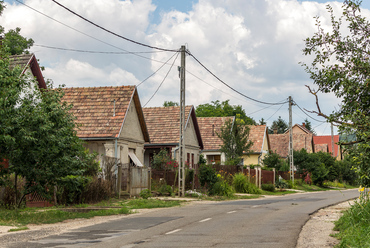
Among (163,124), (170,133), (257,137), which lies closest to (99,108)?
(170,133)

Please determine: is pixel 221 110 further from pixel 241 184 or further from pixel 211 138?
pixel 241 184

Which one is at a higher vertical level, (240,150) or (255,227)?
(240,150)

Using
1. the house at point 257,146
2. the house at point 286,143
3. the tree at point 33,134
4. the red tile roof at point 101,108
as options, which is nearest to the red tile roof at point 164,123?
the red tile roof at point 101,108

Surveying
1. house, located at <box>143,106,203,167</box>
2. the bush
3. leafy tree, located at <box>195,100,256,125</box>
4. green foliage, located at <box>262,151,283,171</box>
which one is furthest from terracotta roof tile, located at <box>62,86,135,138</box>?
leafy tree, located at <box>195,100,256,125</box>

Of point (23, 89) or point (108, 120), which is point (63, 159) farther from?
point (108, 120)

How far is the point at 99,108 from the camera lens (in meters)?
30.1

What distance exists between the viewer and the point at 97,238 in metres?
11.4

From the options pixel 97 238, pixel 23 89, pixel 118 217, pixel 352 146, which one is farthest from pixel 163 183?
pixel 352 146

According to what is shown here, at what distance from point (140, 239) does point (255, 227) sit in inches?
150

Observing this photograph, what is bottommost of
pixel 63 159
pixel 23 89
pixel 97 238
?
pixel 97 238

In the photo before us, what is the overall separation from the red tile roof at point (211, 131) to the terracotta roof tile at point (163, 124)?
9.10 metres

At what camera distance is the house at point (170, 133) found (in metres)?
38.8

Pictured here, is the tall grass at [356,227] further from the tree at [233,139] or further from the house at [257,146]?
the house at [257,146]

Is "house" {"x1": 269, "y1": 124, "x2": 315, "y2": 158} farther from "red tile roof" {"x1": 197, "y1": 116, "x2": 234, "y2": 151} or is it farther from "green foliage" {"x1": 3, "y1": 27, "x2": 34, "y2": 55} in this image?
"green foliage" {"x1": 3, "y1": 27, "x2": 34, "y2": 55}
